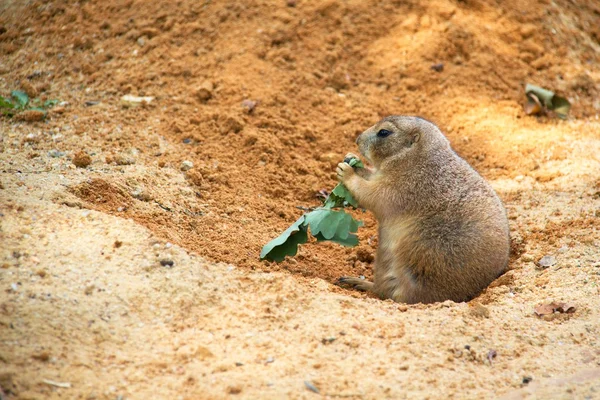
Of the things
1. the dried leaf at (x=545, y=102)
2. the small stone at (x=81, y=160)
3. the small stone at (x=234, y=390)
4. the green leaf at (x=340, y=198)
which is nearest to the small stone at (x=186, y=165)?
the small stone at (x=81, y=160)

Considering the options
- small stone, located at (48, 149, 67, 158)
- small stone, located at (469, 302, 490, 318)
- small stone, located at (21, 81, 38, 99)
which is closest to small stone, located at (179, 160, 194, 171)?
small stone, located at (48, 149, 67, 158)

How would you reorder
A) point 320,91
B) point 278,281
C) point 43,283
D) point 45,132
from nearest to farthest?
point 43,283 < point 278,281 < point 45,132 < point 320,91

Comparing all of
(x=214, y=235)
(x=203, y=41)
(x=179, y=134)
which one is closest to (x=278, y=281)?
(x=214, y=235)

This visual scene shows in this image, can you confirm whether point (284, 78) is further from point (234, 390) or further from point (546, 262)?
point (234, 390)

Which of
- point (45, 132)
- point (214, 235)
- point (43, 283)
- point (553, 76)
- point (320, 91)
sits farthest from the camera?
point (553, 76)

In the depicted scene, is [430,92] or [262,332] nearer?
[262,332]

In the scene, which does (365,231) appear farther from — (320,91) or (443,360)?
(443,360)

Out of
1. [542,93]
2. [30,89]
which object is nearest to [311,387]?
[30,89]
